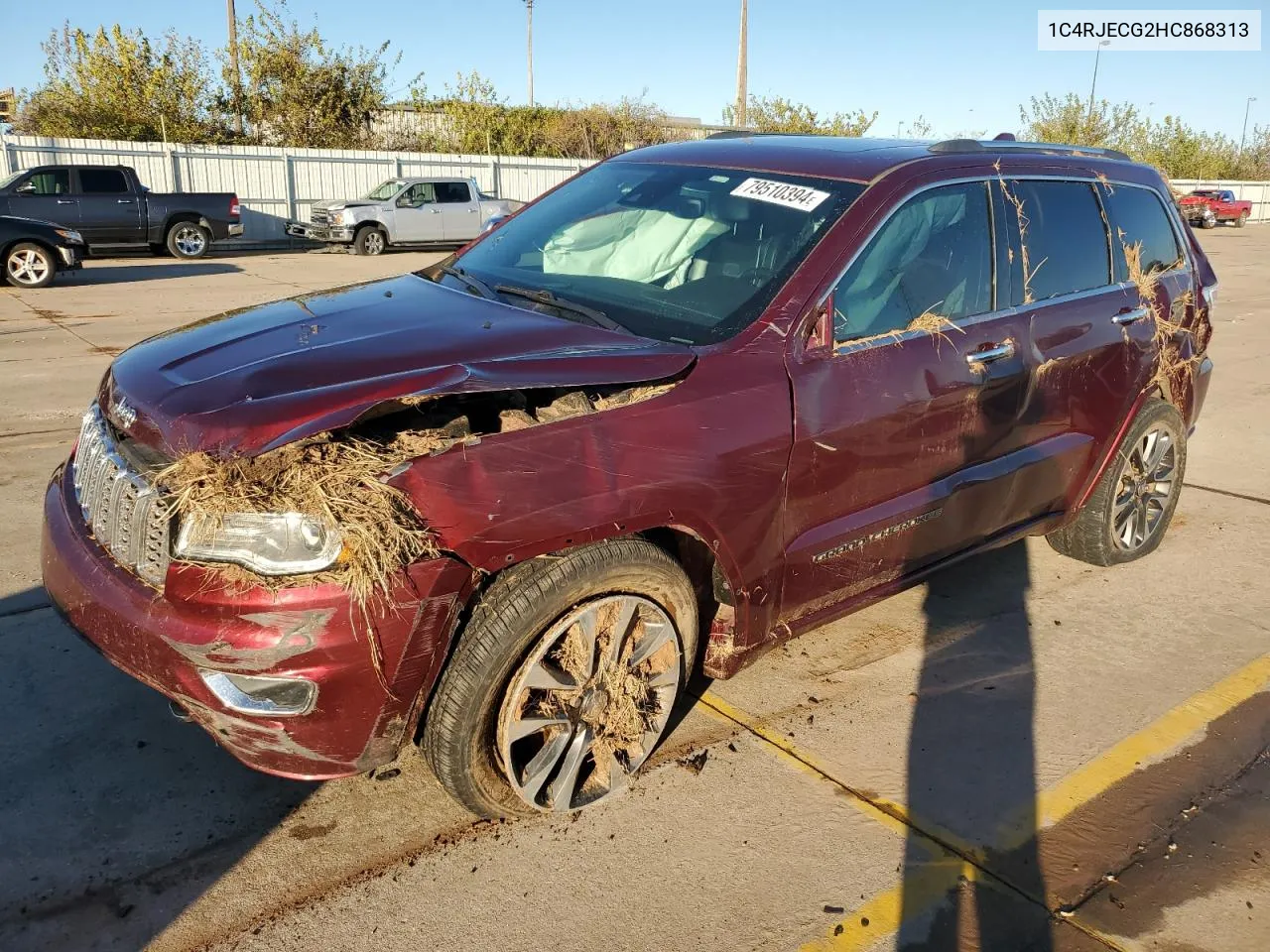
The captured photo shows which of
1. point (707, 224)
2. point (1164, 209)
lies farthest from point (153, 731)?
point (1164, 209)

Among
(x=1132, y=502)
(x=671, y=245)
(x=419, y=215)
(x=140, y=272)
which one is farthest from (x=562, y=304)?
(x=419, y=215)

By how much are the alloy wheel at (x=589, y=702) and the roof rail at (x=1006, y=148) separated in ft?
7.28

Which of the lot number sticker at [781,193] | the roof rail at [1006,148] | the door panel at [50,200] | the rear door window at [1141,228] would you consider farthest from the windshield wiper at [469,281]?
the door panel at [50,200]

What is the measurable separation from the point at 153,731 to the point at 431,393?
5.54 ft

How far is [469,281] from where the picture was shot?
12.7 feet

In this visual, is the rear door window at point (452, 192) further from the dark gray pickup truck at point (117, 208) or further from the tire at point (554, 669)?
the tire at point (554, 669)

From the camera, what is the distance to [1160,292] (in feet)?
16.0

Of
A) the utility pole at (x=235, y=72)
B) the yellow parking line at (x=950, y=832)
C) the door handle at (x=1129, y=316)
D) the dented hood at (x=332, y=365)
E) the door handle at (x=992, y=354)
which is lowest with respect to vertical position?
the yellow parking line at (x=950, y=832)

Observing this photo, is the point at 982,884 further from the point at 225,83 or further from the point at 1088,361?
the point at 225,83

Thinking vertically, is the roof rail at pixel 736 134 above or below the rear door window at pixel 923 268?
above

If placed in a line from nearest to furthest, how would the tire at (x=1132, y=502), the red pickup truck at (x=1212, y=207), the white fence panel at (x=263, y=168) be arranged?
1. the tire at (x=1132, y=502)
2. the white fence panel at (x=263, y=168)
3. the red pickup truck at (x=1212, y=207)

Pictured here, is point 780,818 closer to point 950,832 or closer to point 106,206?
point 950,832

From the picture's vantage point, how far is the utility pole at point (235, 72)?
30.6 meters

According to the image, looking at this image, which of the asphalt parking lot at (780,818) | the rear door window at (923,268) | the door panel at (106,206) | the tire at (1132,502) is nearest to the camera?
the asphalt parking lot at (780,818)
